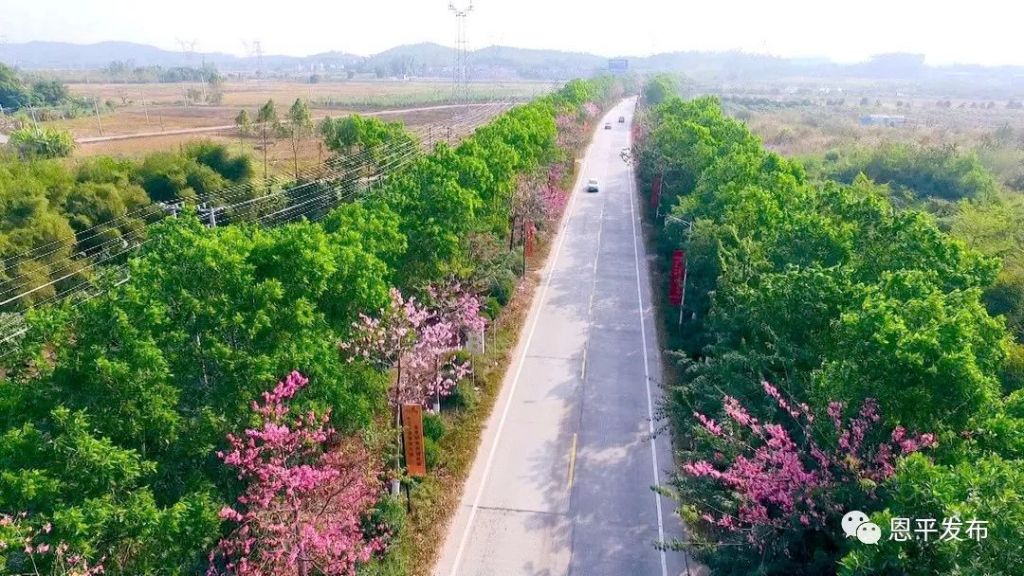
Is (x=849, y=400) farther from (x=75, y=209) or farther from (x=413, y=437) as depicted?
(x=75, y=209)

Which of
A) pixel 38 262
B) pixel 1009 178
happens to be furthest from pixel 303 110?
pixel 1009 178

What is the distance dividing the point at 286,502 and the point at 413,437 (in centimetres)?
412

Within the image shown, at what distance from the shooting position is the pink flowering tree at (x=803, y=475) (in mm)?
9773

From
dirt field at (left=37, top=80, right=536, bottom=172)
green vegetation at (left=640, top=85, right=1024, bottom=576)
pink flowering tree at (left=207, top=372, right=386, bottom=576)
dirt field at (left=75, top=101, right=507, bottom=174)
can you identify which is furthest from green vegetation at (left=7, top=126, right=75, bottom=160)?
green vegetation at (left=640, top=85, right=1024, bottom=576)

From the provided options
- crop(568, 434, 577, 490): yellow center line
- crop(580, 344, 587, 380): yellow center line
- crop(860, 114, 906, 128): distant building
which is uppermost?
crop(860, 114, 906, 128): distant building

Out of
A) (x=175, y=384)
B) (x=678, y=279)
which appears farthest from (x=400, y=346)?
(x=678, y=279)

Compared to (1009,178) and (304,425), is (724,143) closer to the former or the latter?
(304,425)

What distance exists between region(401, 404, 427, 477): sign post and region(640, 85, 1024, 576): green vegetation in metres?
5.64

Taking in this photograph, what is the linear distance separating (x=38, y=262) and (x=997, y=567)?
97.0 ft

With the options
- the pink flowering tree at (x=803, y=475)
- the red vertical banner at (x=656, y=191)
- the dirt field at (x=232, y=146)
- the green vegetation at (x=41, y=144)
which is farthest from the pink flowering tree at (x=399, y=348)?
the green vegetation at (x=41, y=144)

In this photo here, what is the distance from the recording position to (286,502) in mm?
10484

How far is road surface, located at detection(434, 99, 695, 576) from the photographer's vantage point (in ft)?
45.6

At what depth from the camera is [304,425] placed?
11.2m

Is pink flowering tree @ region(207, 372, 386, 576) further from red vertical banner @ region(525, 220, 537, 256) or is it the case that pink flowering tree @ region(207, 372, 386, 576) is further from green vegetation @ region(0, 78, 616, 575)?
red vertical banner @ region(525, 220, 537, 256)
